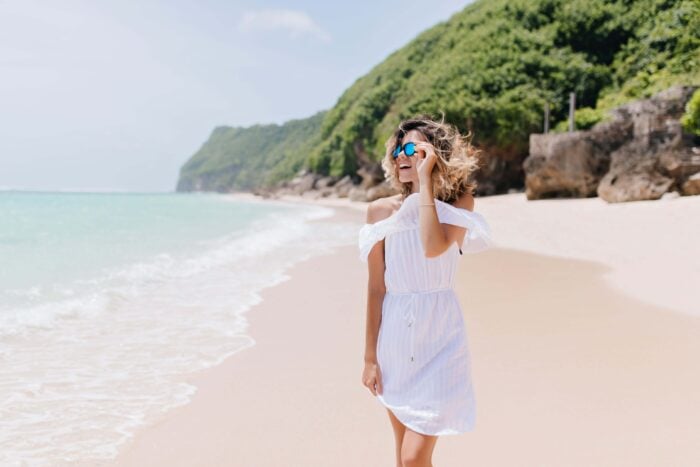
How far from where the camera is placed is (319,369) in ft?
15.2

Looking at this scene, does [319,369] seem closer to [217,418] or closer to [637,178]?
[217,418]

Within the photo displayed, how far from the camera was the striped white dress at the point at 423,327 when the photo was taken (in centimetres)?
199

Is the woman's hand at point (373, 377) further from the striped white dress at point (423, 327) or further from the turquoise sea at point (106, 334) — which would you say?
the turquoise sea at point (106, 334)

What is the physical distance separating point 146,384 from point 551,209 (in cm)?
1965

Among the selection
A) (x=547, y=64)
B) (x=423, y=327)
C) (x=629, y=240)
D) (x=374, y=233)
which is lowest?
(x=629, y=240)

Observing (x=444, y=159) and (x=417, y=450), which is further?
(x=444, y=159)

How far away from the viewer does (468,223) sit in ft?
6.63

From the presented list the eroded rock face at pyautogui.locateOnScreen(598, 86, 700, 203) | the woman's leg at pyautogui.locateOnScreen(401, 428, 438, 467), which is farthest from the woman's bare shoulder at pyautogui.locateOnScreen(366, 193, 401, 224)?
the eroded rock face at pyautogui.locateOnScreen(598, 86, 700, 203)

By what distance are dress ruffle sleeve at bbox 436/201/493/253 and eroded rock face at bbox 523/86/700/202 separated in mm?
19263

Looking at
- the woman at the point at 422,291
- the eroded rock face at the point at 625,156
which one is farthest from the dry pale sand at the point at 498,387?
the eroded rock face at the point at 625,156

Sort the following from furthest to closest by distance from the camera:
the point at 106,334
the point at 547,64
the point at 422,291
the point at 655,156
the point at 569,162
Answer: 1. the point at 547,64
2. the point at 569,162
3. the point at 655,156
4. the point at 106,334
5. the point at 422,291

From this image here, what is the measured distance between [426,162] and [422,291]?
0.49 m

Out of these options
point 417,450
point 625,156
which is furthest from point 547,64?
point 417,450

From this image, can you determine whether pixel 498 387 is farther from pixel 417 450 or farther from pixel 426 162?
pixel 426 162
